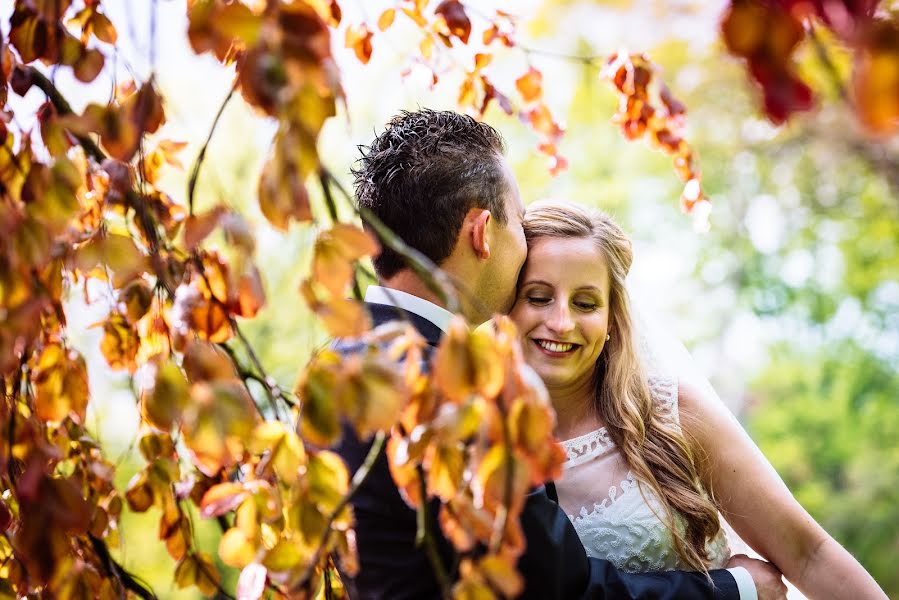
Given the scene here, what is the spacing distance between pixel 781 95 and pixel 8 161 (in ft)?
3.85

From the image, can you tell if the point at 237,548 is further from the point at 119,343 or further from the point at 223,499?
the point at 119,343

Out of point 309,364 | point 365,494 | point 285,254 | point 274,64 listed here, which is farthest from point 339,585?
point 285,254

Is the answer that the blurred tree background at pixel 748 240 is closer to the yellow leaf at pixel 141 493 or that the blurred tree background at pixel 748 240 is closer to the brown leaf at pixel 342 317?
the yellow leaf at pixel 141 493

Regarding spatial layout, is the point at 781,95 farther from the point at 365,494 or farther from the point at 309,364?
the point at 365,494

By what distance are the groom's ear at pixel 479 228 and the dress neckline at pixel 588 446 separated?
2.64ft

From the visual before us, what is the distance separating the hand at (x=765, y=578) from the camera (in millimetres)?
2414

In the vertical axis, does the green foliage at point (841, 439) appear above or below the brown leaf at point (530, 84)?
below

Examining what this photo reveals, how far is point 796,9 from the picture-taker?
2.57 feet

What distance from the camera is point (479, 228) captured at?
2.42 meters

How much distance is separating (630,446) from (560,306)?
0.51 m

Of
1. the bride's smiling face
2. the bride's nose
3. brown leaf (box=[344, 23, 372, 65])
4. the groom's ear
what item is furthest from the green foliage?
brown leaf (box=[344, 23, 372, 65])

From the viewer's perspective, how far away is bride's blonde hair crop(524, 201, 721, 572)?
2.64 m

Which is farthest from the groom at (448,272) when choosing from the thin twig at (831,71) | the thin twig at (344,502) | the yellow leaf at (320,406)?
the thin twig at (831,71)

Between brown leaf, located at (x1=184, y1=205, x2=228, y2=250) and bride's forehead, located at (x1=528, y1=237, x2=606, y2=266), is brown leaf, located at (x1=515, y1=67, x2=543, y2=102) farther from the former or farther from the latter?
brown leaf, located at (x1=184, y1=205, x2=228, y2=250)
